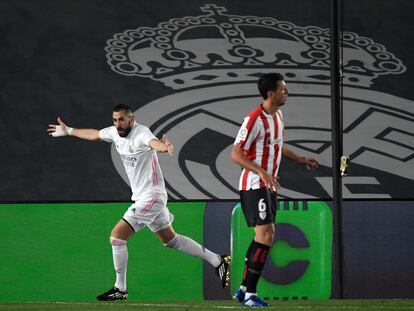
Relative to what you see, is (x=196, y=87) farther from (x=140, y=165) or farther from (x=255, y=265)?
(x=255, y=265)

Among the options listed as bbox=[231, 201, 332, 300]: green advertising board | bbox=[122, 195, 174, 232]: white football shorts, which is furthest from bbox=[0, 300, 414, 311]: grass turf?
bbox=[231, 201, 332, 300]: green advertising board

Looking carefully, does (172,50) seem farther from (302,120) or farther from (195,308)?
(195,308)

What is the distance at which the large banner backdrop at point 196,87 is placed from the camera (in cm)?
1247

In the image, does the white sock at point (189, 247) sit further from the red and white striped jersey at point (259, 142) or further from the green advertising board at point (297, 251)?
the red and white striped jersey at point (259, 142)

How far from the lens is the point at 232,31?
43.4ft

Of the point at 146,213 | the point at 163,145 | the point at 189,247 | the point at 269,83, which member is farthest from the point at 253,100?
the point at 269,83

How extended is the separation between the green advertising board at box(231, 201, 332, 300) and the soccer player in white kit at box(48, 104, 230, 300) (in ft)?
3.92

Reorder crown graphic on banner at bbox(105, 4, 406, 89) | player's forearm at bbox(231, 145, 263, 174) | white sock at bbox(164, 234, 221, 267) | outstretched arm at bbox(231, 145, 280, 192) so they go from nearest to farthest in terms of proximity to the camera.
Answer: outstretched arm at bbox(231, 145, 280, 192)
player's forearm at bbox(231, 145, 263, 174)
white sock at bbox(164, 234, 221, 267)
crown graphic on banner at bbox(105, 4, 406, 89)

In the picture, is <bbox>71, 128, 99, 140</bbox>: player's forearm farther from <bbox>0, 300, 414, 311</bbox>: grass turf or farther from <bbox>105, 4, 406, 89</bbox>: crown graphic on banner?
<bbox>105, 4, 406, 89</bbox>: crown graphic on banner

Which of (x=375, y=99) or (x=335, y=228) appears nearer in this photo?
(x=335, y=228)

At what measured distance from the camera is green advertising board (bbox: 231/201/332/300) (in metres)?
11.0

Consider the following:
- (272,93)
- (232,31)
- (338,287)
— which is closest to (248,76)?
(232,31)

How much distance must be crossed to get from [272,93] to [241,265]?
3164mm

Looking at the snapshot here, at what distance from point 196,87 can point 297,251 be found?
8.79 ft
